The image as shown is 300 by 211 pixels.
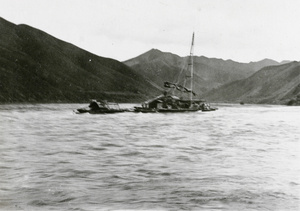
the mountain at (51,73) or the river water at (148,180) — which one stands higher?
the mountain at (51,73)

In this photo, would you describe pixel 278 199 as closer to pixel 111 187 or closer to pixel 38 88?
pixel 111 187

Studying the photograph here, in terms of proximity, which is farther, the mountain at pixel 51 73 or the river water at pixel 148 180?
the mountain at pixel 51 73

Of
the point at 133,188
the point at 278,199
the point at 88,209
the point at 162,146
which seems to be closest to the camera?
the point at 88,209

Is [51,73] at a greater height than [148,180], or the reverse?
[51,73]

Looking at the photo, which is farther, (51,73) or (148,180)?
(51,73)

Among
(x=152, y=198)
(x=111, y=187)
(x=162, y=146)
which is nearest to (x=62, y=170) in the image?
(x=111, y=187)

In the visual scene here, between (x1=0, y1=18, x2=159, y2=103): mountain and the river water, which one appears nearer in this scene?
the river water

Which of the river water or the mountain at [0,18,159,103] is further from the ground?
the mountain at [0,18,159,103]

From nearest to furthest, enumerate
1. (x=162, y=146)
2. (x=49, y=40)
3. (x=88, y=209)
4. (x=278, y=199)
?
(x=88, y=209) → (x=278, y=199) → (x=162, y=146) → (x=49, y=40)
